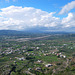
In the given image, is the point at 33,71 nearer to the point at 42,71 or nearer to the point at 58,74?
the point at 42,71

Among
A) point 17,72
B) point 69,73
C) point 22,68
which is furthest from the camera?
Result: point 22,68

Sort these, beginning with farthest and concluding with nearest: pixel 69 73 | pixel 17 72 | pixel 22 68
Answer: pixel 22 68, pixel 17 72, pixel 69 73

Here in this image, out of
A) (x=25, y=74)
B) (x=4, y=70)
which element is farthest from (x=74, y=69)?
(x=4, y=70)

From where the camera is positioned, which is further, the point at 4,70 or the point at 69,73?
the point at 4,70

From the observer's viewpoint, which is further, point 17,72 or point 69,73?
point 17,72

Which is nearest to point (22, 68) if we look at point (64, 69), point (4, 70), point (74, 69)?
point (4, 70)

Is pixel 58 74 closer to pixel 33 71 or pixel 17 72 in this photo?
pixel 33 71

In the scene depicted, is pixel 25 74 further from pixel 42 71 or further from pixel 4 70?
pixel 4 70
